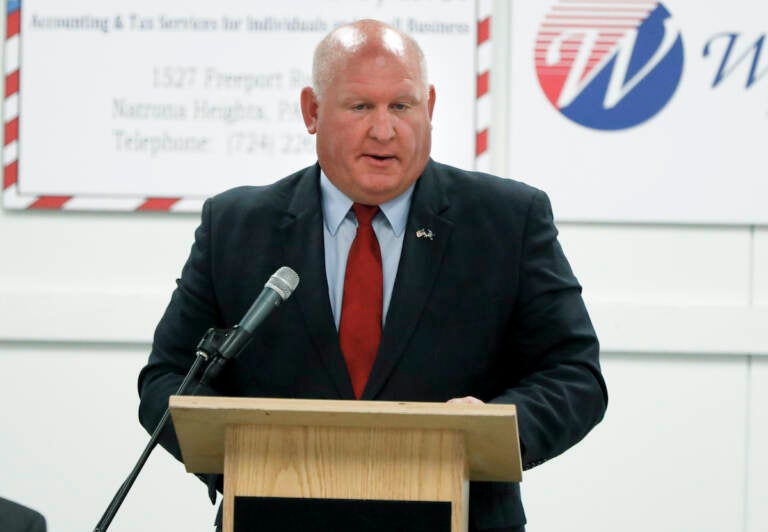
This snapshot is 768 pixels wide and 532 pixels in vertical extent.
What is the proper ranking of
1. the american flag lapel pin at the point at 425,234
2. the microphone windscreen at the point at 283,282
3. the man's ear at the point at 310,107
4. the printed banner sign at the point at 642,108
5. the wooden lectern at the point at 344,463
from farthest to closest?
the printed banner sign at the point at 642,108, the man's ear at the point at 310,107, the american flag lapel pin at the point at 425,234, the microphone windscreen at the point at 283,282, the wooden lectern at the point at 344,463

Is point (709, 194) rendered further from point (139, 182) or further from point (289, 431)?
point (289, 431)

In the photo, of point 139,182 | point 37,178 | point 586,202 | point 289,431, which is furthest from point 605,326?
point 289,431

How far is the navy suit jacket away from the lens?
2.43m

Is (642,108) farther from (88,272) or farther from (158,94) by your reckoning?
(88,272)

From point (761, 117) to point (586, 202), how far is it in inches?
25.6

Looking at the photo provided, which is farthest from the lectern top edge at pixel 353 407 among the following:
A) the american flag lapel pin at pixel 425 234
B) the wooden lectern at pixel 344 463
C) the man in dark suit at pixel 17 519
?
the american flag lapel pin at pixel 425 234

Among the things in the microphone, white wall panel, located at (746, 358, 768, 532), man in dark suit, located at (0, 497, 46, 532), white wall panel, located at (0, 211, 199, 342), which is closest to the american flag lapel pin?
the microphone

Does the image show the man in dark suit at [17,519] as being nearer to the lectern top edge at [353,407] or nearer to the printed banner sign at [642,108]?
the lectern top edge at [353,407]

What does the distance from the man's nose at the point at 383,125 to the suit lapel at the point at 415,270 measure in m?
0.19

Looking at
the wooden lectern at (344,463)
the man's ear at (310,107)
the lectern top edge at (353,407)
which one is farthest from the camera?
the man's ear at (310,107)

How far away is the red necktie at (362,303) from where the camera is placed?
2471 millimetres

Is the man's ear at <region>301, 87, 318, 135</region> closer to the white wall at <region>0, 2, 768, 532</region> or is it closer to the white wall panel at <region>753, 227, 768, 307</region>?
the white wall at <region>0, 2, 768, 532</region>

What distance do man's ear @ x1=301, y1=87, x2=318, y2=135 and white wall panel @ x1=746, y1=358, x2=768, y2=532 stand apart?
2.09 metres

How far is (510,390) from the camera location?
241cm
